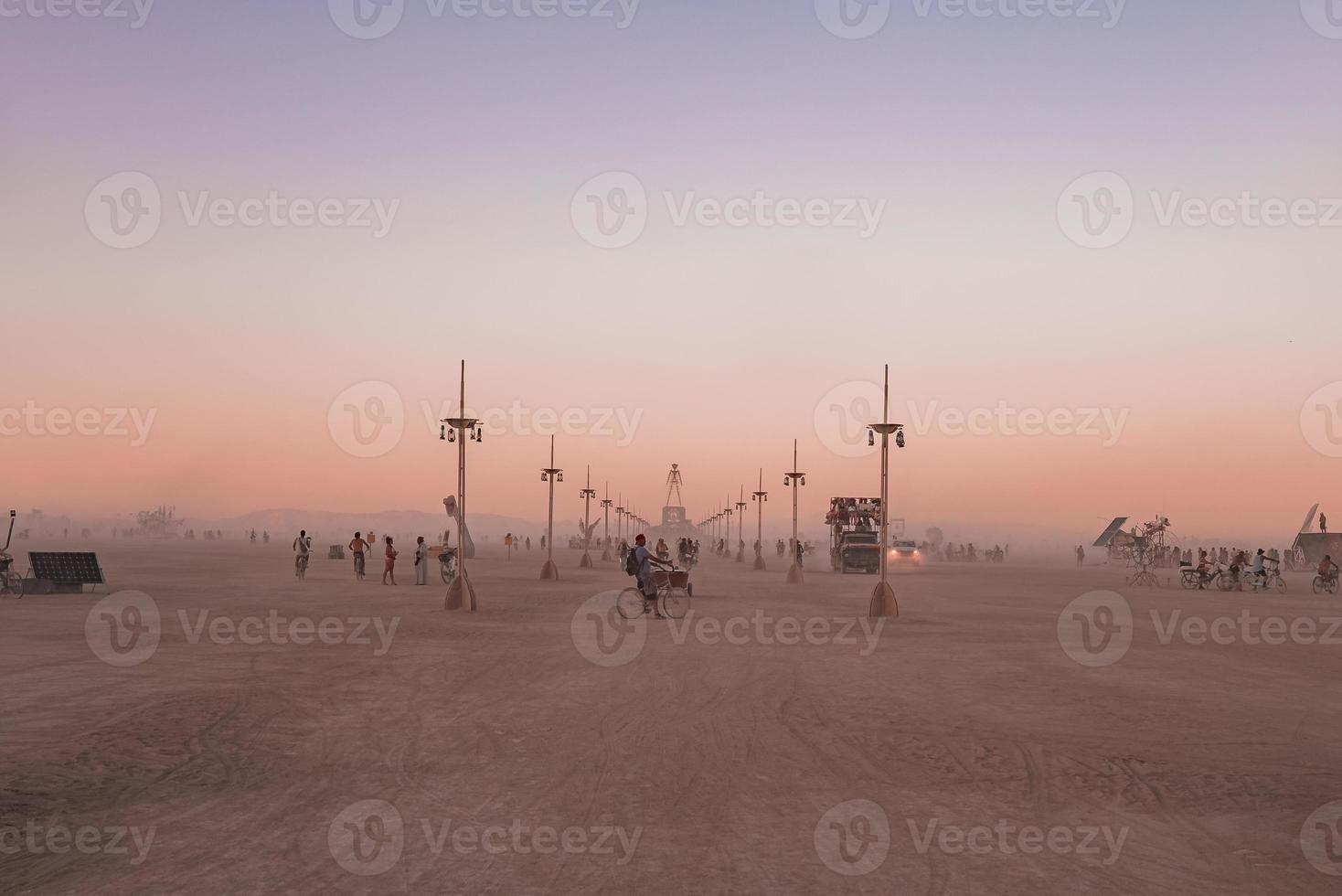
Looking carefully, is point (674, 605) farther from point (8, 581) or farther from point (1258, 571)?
point (1258, 571)

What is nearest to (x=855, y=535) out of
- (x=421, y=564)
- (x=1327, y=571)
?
(x=1327, y=571)

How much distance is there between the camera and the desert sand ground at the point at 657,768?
6.85 m

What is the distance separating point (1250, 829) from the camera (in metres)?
8.01

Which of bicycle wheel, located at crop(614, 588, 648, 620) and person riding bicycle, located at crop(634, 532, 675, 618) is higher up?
person riding bicycle, located at crop(634, 532, 675, 618)

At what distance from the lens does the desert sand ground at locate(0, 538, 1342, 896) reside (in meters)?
6.85

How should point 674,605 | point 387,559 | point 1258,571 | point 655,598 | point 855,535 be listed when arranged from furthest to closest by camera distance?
point 855,535 → point 1258,571 → point 387,559 → point 674,605 → point 655,598

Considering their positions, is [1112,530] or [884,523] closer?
[884,523]

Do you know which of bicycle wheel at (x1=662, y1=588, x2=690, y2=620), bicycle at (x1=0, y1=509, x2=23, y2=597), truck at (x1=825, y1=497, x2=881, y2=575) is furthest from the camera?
truck at (x1=825, y1=497, x2=881, y2=575)

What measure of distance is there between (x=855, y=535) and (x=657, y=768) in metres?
50.5

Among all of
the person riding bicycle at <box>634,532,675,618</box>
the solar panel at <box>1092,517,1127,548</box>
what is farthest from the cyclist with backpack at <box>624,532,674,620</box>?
the solar panel at <box>1092,517,1127,548</box>

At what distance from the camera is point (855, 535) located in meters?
58.9

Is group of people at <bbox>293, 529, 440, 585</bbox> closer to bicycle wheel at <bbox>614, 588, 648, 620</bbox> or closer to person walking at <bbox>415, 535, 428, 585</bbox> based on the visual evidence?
person walking at <bbox>415, 535, 428, 585</bbox>

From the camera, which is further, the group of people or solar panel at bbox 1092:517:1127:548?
solar panel at bbox 1092:517:1127:548

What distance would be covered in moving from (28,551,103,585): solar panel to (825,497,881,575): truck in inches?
1443
